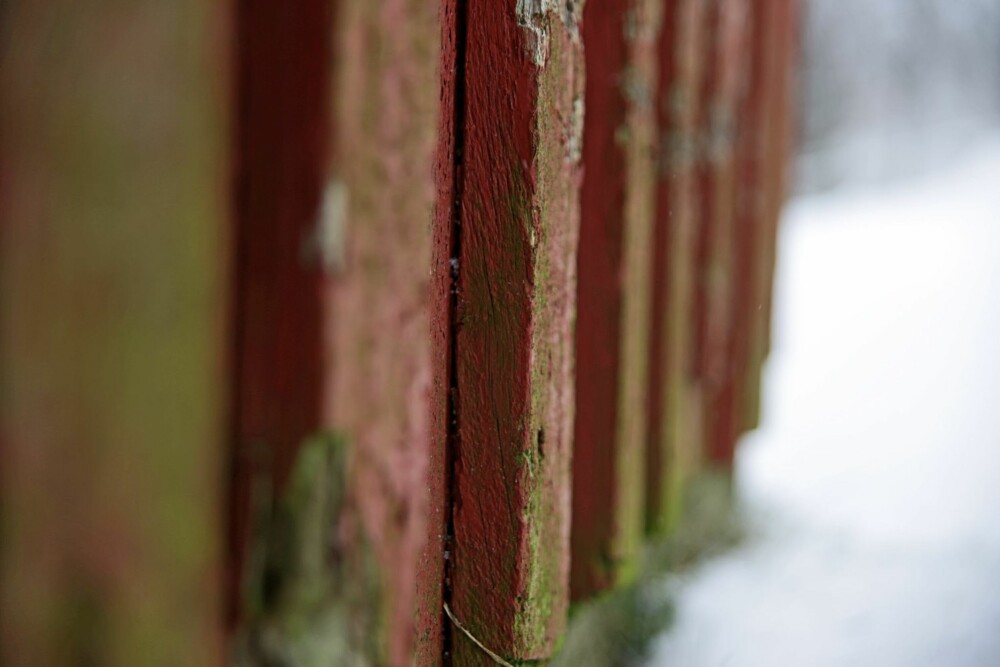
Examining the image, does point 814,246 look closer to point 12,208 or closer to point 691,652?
point 691,652

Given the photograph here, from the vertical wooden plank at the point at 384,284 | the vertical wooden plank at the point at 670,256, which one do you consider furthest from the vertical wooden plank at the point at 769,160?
the vertical wooden plank at the point at 384,284

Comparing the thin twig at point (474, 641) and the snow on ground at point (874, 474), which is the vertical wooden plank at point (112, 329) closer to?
the thin twig at point (474, 641)

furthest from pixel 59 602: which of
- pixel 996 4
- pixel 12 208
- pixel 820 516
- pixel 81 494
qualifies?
pixel 996 4

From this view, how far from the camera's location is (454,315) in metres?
0.72

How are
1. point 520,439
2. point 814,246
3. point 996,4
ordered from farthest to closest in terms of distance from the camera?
point 996,4, point 814,246, point 520,439

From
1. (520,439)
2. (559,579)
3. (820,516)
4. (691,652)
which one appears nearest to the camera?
(520,439)

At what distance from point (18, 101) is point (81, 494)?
0.15 meters

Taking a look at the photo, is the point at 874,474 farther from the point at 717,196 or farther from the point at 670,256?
the point at 670,256

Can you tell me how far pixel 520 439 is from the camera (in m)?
0.72

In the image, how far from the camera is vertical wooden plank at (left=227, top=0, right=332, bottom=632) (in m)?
0.34

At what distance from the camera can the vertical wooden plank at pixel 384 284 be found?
35cm

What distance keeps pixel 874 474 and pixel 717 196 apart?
1.07 meters

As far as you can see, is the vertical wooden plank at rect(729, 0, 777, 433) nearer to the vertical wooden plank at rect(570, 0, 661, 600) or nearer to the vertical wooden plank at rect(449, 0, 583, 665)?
the vertical wooden plank at rect(570, 0, 661, 600)

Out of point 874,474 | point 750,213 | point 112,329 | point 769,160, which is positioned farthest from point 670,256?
point 874,474
